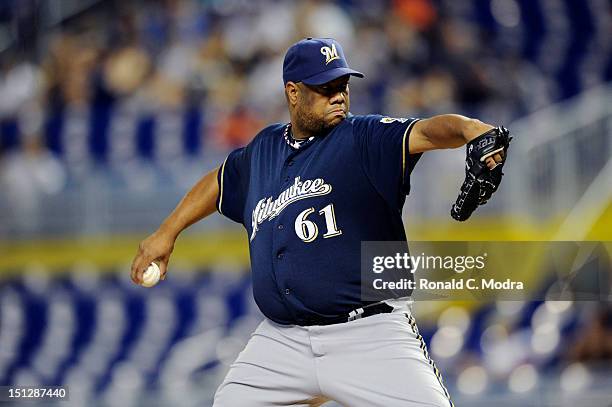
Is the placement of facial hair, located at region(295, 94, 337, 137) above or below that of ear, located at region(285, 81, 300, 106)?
below

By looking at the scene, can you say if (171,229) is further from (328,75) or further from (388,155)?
(388,155)

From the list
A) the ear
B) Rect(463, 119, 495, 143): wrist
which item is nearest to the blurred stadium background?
the ear

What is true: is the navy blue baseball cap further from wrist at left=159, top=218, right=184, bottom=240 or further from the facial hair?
wrist at left=159, top=218, right=184, bottom=240

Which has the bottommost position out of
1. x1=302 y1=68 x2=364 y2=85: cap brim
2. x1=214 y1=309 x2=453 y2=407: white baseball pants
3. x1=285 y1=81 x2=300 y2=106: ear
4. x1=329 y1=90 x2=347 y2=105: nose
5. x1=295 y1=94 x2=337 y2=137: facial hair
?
x1=214 y1=309 x2=453 y2=407: white baseball pants

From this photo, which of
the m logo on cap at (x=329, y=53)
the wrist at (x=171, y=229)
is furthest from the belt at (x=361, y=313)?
the m logo on cap at (x=329, y=53)

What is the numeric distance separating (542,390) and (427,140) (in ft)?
14.0

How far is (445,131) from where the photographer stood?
12.5ft

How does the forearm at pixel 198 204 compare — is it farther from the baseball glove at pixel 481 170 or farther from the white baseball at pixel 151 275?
the baseball glove at pixel 481 170

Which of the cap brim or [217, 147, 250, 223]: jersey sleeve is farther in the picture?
[217, 147, 250, 223]: jersey sleeve

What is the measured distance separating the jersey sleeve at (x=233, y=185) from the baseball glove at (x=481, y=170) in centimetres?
107

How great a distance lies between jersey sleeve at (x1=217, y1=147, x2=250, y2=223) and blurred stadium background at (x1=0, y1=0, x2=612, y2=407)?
331cm

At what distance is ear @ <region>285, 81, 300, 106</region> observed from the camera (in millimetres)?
4363

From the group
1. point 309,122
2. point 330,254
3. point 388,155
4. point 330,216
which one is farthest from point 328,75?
point 330,254

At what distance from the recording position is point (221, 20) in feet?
34.1
